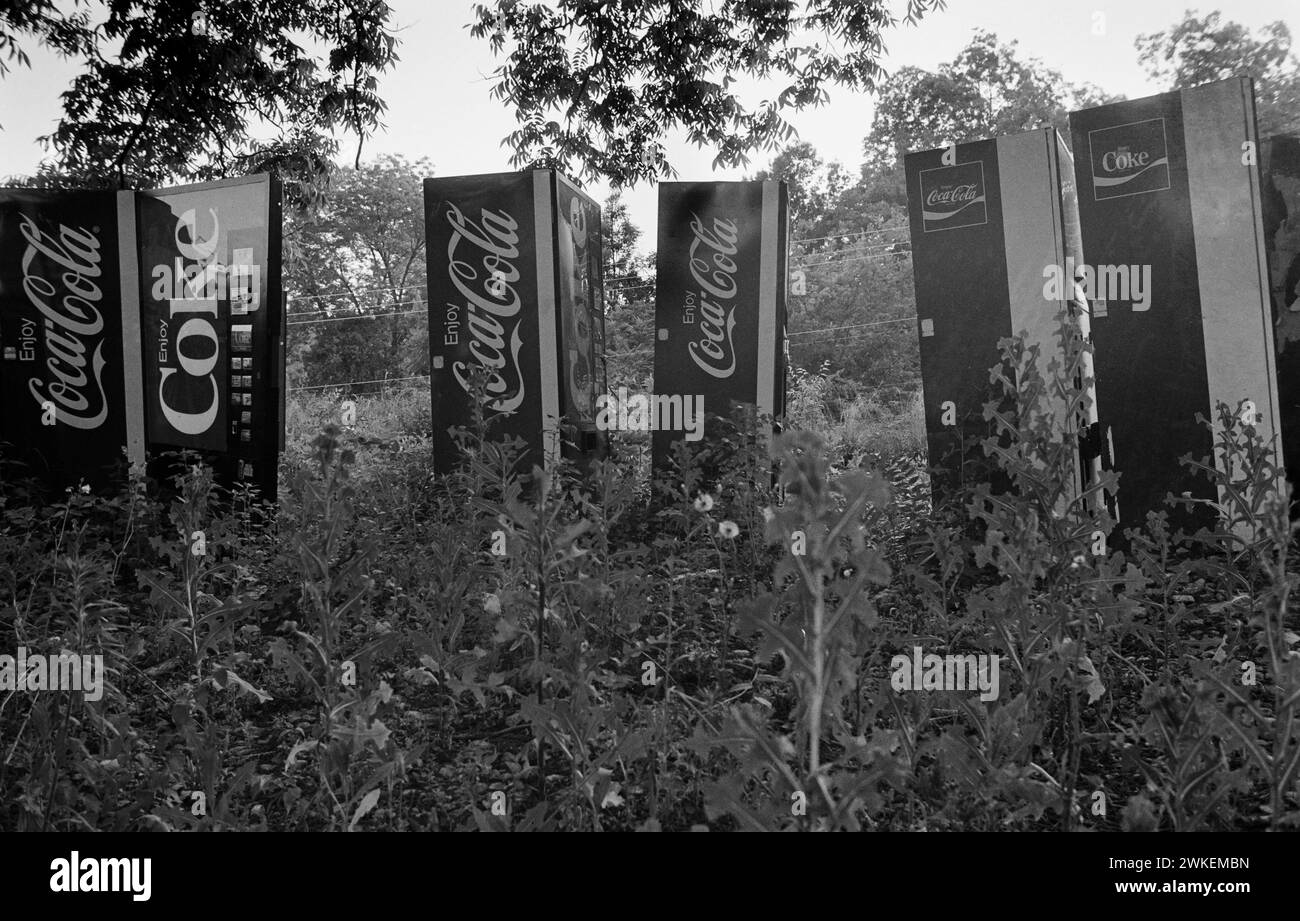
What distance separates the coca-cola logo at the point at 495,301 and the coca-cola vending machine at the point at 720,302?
92cm

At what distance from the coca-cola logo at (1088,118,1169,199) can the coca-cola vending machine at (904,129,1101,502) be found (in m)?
0.26

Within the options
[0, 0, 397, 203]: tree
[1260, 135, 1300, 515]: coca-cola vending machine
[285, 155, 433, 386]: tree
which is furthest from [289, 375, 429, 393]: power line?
[1260, 135, 1300, 515]: coca-cola vending machine

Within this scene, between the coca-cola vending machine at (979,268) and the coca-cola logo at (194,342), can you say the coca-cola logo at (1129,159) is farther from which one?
the coca-cola logo at (194,342)

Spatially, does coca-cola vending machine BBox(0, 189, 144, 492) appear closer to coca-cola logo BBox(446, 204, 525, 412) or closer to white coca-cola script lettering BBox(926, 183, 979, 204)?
coca-cola logo BBox(446, 204, 525, 412)

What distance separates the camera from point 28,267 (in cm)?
569

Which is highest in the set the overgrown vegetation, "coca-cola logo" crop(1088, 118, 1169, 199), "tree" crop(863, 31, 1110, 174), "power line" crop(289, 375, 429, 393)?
"tree" crop(863, 31, 1110, 174)

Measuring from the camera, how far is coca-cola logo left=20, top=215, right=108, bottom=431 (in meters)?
5.69

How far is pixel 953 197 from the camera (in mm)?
5480

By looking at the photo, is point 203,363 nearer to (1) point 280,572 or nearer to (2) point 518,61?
(1) point 280,572

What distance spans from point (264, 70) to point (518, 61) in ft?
5.80

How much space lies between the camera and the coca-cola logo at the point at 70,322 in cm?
569

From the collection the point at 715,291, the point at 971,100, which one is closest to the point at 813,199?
the point at 971,100

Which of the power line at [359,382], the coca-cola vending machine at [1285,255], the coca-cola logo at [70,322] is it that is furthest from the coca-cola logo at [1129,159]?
the power line at [359,382]

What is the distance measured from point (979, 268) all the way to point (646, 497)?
7.35ft
